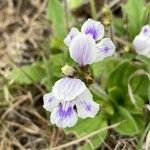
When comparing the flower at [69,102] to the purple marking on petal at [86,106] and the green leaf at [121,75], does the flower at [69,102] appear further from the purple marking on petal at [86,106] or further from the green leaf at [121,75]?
the green leaf at [121,75]

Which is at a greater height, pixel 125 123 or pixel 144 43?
pixel 144 43

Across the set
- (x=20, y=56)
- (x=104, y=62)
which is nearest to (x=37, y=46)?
(x=20, y=56)

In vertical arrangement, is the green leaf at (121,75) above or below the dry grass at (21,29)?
below

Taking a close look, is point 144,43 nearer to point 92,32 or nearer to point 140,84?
point 140,84

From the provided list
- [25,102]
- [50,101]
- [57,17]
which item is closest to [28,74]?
[25,102]

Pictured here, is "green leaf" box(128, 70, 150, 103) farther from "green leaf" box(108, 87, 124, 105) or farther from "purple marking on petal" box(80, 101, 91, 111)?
"purple marking on petal" box(80, 101, 91, 111)

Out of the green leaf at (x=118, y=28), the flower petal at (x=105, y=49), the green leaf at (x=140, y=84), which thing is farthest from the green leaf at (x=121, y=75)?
the flower petal at (x=105, y=49)

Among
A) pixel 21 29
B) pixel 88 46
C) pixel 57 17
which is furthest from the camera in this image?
pixel 21 29
